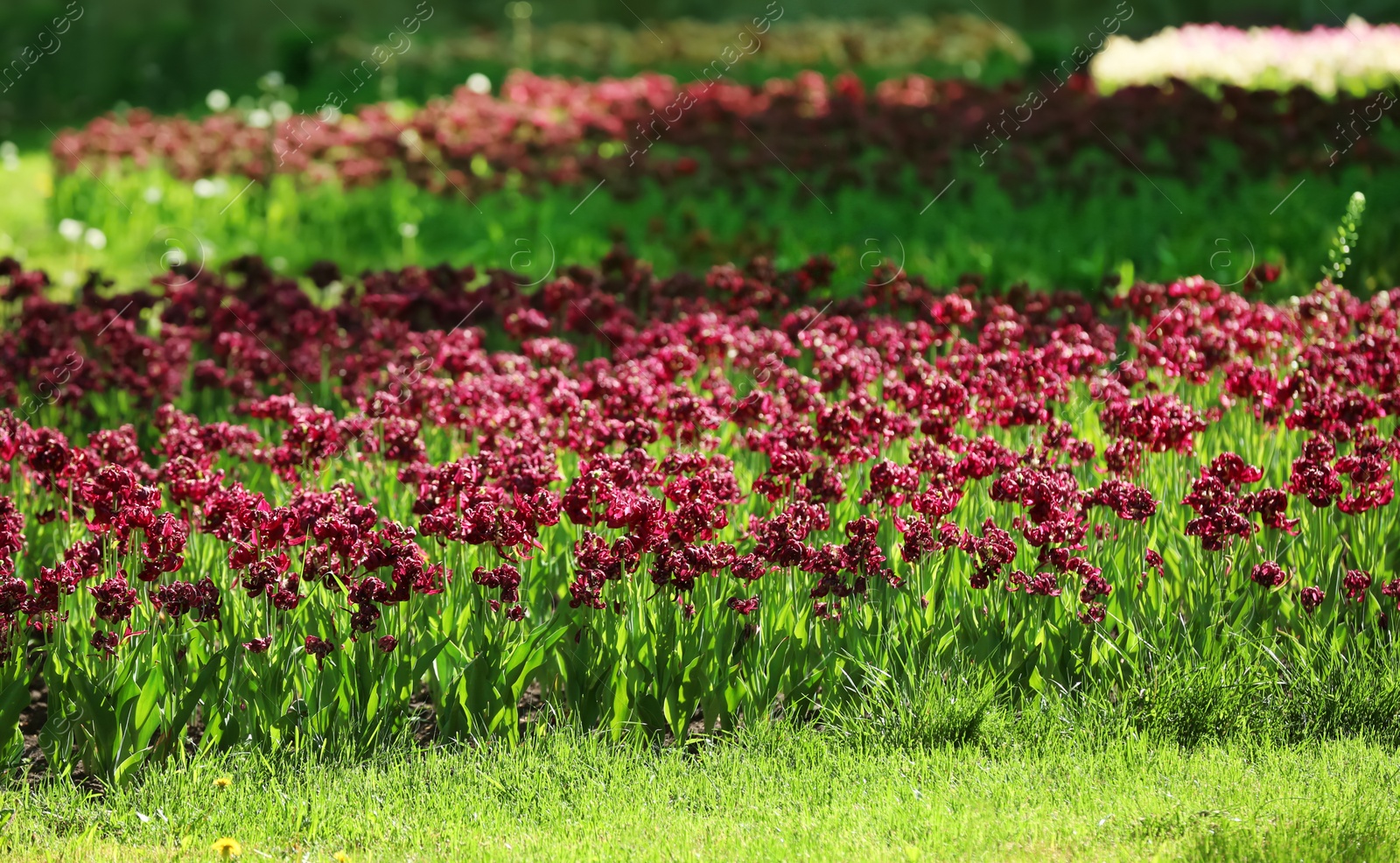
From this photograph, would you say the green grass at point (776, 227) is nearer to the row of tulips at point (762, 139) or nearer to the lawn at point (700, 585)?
the row of tulips at point (762, 139)

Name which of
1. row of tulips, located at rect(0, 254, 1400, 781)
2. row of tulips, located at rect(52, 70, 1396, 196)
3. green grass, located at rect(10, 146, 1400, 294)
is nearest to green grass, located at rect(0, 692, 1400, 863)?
row of tulips, located at rect(0, 254, 1400, 781)

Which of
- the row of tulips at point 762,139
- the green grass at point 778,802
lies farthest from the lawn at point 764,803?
the row of tulips at point 762,139

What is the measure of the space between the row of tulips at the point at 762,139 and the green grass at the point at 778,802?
7.83 metres

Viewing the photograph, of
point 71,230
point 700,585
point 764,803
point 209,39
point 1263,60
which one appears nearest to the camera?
point 764,803

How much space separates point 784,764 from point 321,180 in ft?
31.2

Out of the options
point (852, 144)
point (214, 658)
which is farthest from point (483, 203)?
point (214, 658)

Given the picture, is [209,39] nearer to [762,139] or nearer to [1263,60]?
[762,139]

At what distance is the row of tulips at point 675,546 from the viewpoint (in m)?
4.49

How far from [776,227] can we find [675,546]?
6.72 metres

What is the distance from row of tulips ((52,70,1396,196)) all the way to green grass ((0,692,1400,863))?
783cm

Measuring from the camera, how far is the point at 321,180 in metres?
12.6

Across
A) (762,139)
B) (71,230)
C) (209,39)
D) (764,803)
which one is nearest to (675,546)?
(764,803)

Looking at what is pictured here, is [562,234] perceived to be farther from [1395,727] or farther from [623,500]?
[1395,727]

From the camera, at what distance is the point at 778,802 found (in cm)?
414
